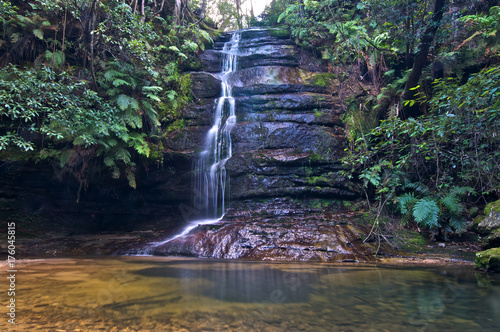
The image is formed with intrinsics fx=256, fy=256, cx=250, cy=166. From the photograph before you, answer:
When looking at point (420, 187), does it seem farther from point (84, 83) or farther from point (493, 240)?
point (84, 83)

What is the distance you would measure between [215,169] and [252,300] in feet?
20.8

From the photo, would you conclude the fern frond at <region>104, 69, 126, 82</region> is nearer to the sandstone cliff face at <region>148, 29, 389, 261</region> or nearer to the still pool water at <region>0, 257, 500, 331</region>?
the sandstone cliff face at <region>148, 29, 389, 261</region>

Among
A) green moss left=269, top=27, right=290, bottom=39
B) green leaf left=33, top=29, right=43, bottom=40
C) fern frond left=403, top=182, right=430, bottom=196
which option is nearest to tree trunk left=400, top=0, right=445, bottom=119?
fern frond left=403, top=182, right=430, bottom=196

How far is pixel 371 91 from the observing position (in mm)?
10023

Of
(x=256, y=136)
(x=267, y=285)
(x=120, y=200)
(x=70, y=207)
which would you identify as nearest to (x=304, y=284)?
(x=267, y=285)

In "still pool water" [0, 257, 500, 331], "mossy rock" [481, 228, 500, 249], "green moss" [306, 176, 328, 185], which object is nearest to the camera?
"still pool water" [0, 257, 500, 331]

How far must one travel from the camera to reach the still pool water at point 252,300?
208cm

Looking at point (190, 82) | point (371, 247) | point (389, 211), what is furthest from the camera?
point (190, 82)

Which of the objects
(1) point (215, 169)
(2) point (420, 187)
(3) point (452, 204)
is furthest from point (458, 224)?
(1) point (215, 169)

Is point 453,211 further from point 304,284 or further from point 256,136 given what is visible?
point 256,136

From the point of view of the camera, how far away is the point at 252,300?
2.74 m

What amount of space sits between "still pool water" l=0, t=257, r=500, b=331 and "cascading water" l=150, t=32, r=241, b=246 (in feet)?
14.3

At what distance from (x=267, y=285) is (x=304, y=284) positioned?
488 mm

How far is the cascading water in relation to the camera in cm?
866
